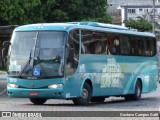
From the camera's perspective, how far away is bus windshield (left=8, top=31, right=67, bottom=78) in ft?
68.7

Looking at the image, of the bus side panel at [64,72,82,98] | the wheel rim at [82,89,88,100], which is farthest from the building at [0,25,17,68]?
the bus side panel at [64,72,82,98]

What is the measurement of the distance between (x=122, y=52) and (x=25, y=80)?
6.15m

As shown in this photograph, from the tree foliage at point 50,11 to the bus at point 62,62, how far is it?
106 feet

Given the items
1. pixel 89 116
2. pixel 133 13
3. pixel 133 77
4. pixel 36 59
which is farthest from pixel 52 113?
pixel 133 13

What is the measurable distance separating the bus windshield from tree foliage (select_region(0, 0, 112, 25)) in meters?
34.6

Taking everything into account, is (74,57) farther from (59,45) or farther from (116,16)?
(116,16)

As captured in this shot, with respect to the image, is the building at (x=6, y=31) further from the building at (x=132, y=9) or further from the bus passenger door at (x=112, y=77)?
the building at (x=132, y=9)

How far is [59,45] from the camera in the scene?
21109mm

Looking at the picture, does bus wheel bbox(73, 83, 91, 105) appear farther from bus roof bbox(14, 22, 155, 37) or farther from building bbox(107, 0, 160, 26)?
building bbox(107, 0, 160, 26)

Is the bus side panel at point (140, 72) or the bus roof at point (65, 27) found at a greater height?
the bus roof at point (65, 27)

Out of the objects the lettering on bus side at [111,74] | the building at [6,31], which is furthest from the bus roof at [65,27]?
the building at [6,31]

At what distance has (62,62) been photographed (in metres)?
21.0

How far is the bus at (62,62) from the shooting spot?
2098cm

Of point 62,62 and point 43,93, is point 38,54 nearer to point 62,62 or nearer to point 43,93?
point 62,62
